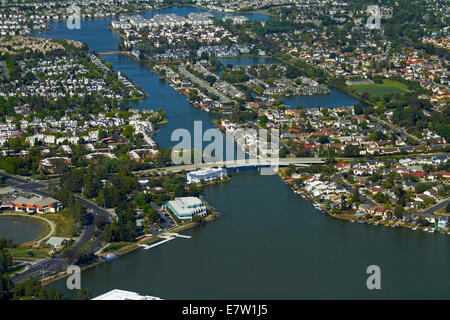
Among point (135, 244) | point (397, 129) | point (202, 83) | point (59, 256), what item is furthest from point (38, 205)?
point (202, 83)

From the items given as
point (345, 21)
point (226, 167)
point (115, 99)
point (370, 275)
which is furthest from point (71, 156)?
point (345, 21)

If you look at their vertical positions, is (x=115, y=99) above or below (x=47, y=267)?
above

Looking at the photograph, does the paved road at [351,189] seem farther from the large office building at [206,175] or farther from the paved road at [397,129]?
the paved road at [397,129]

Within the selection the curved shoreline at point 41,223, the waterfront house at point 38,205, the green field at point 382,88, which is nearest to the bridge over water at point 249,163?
the waterfront house at point 38,205

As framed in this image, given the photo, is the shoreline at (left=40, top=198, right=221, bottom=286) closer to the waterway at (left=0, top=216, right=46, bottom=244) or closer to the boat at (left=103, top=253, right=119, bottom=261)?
the boat at (left=103, top=253, right=119, bottom=261)

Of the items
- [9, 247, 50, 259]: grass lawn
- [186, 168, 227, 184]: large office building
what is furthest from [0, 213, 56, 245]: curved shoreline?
[186, 168, 227, 184]: large office building

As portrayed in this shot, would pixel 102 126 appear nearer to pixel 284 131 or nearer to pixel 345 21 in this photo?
pixel 284 131
